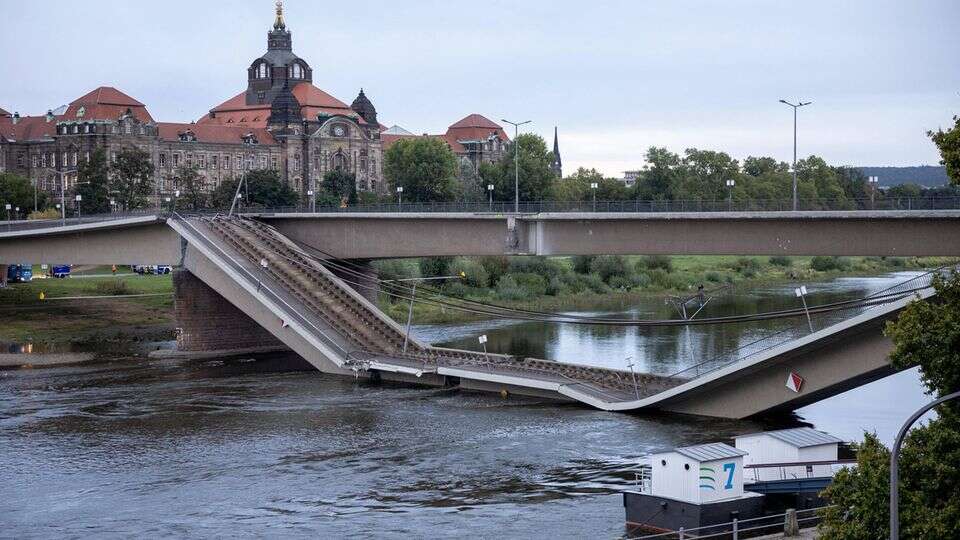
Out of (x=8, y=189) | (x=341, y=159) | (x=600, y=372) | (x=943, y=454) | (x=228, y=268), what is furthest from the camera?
(x=341, y=159)

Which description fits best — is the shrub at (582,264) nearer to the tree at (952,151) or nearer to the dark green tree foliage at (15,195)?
the dark green tree foliage at (15,195)

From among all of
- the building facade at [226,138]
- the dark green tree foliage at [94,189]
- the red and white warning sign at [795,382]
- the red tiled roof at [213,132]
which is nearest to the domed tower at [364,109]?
the building facade at [226,138]

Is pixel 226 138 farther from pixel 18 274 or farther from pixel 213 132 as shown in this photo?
pixel 18 274

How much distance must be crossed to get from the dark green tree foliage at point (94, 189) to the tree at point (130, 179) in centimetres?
159

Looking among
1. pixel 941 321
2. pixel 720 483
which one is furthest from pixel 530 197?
pixel 941 321

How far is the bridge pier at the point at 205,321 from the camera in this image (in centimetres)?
7769

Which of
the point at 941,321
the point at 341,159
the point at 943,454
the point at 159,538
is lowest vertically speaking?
the point at 159,538

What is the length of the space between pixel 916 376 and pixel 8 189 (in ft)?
325

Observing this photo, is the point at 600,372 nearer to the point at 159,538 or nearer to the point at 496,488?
the point at 496,488

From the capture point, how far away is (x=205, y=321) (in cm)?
7831

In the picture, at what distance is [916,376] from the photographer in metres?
62.7

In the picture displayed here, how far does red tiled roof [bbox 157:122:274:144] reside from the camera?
179500 mm

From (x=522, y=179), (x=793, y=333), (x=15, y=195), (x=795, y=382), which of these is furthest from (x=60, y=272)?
(x=795, y=382)

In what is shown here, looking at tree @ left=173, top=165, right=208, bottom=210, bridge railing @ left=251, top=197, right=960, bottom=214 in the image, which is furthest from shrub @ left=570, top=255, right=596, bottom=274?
tree @ left=173, top=165, right=208, bottom=210
